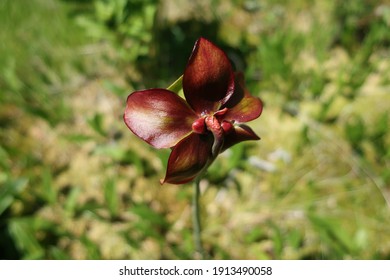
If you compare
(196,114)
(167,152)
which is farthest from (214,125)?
(167,152)

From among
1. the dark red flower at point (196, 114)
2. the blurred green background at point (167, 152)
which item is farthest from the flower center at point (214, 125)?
the blurred green background at point (167, 152)

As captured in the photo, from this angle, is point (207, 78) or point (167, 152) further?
point (167, 152)

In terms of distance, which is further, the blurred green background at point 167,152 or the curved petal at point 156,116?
the blurred green background at point 167,152

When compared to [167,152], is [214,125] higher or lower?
lower

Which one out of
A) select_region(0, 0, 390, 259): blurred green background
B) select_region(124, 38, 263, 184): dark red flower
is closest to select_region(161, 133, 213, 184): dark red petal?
select_region(124, 38, 263, 184): dark red flower

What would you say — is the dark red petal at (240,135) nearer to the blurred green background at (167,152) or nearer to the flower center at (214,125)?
the flower center at (214,125)

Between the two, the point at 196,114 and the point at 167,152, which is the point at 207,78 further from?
the point at 167,152
